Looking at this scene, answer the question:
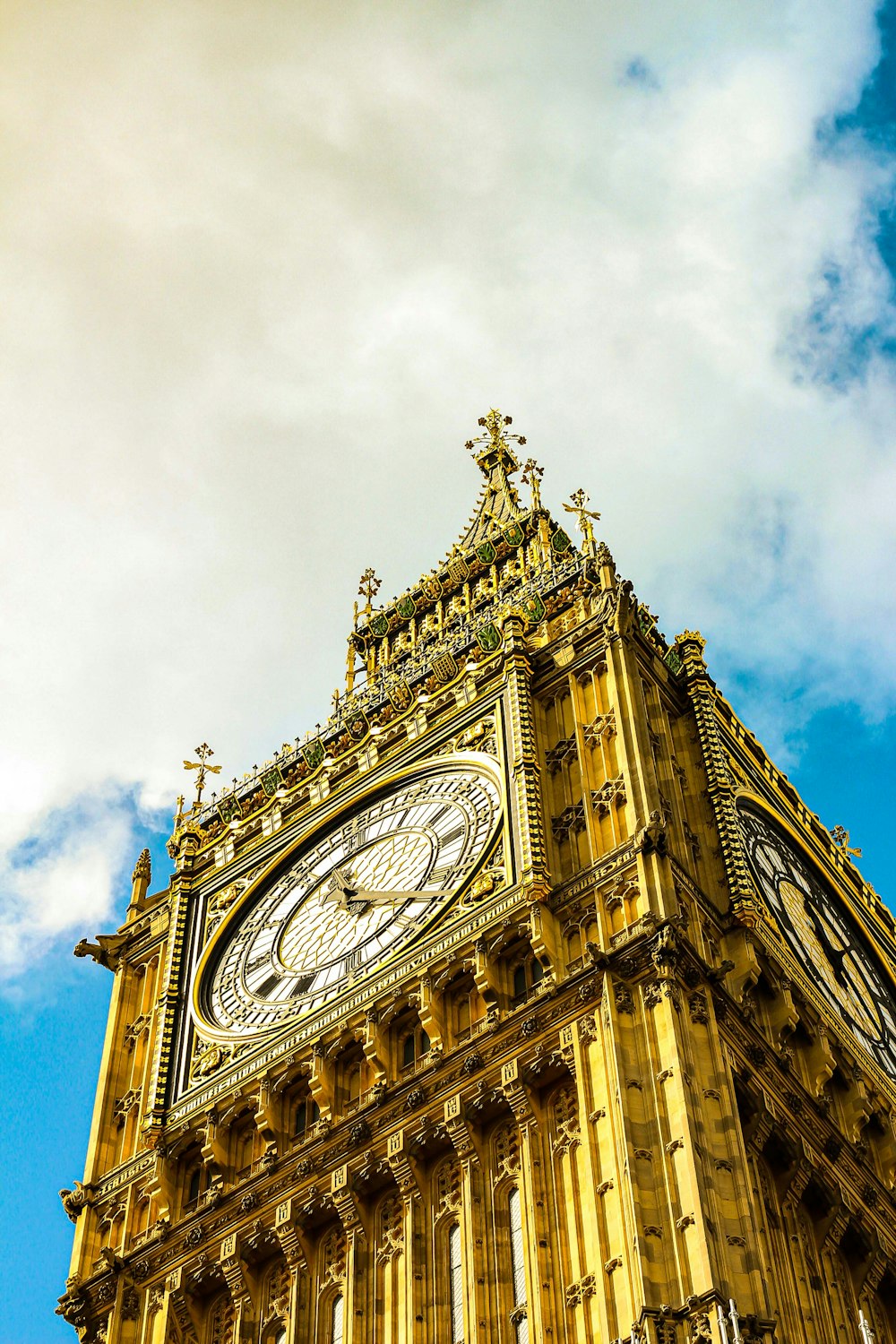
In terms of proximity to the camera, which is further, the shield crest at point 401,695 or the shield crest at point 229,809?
the shield crest at point 229,809

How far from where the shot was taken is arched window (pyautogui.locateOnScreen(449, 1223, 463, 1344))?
32.7 m

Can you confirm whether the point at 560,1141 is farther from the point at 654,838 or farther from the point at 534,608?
the point at 534,608

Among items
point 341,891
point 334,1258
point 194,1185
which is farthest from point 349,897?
point 334,1258

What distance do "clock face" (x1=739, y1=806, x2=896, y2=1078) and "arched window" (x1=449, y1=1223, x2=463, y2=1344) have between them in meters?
8.78

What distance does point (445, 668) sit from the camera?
46.3 meters

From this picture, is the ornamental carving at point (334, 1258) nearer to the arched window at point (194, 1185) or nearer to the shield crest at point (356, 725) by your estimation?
the arched window at point (194, 1185)

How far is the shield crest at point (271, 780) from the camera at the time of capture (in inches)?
1871

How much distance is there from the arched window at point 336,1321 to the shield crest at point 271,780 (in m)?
14.1

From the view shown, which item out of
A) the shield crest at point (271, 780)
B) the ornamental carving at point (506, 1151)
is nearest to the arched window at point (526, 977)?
the ornamental carving at point (506, 1151)

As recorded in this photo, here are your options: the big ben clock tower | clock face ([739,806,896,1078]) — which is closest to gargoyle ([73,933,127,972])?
the big ben clock tower

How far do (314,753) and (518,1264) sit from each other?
1631 centimetres

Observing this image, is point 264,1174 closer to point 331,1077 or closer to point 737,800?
point 331,1077

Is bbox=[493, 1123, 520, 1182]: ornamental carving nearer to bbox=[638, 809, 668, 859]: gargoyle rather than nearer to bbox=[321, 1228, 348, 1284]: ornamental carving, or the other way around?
bbox=[321, 1228, 348, 1284]: ornamental carving

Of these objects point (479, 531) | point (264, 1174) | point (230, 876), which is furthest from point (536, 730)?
point (479, 531)
